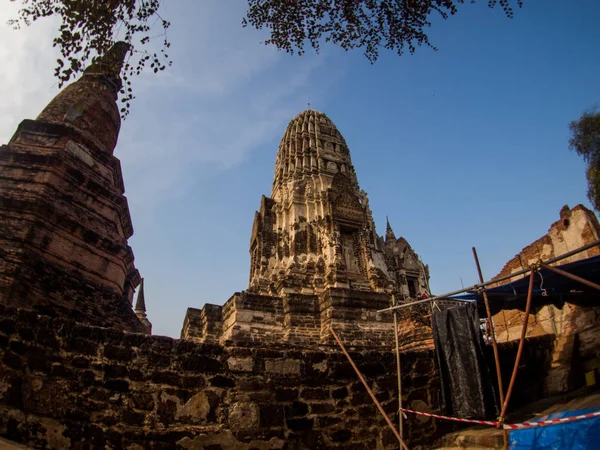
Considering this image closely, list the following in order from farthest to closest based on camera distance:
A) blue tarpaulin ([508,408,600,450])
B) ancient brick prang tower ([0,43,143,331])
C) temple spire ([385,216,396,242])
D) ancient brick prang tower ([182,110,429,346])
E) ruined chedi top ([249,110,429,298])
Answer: temple spire ([385,216,396,242]), ruined chedi top ([249,110,429,298]), ancient brick prang tower ([182,110,429,346]), ancient brick prang tower ([0,43,143,331]), blue tarpaulin ([508,408,600,450])

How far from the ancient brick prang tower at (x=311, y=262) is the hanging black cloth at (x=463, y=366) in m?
7.04

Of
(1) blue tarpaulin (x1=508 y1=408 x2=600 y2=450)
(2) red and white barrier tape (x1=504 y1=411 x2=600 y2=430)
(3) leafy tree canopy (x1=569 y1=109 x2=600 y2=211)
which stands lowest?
(1) blue tarpaulin (x1=508 y1=408 x2=600 y2=450)

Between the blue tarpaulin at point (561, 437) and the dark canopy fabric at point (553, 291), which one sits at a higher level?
the dark canopy fabric at point (553, 291)

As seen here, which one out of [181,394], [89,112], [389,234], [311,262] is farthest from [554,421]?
[389,234]

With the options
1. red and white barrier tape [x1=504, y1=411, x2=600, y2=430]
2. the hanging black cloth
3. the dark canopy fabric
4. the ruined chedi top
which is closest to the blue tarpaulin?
red and white barrier tape [x1=504, y1=411, x2=600, y2=430]

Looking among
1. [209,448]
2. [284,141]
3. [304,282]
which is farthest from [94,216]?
[284,141]

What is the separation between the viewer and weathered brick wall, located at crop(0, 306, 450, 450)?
3.19m

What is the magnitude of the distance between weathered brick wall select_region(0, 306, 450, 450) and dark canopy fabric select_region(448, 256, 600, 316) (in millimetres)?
2928

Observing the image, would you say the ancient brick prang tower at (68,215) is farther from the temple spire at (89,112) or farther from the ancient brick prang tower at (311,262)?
the ancient brick prang tower at (311,262)

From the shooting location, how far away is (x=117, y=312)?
8.72 metres

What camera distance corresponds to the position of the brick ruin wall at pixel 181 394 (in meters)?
3.19

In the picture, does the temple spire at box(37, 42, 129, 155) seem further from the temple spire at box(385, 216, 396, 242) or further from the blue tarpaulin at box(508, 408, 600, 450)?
the temple spire at box(385, 216, 396, 242)

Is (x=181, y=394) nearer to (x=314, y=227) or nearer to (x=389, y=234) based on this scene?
(x=314, y=227)

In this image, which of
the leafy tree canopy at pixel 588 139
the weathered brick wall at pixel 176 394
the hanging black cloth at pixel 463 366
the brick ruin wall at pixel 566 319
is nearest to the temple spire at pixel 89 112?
the weathered brick wall at pixel 176 394
